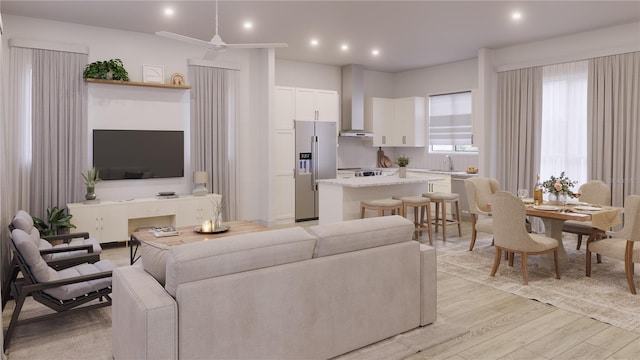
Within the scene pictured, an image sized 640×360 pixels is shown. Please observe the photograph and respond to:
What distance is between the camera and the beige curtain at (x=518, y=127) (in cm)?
684

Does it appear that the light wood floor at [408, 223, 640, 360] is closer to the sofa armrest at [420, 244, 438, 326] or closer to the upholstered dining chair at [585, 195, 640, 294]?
the sofa armrest at [420, 244, 438, 326]

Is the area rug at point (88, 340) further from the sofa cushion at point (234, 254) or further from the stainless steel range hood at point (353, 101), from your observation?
the stainless steel range hood at point (353, 101)

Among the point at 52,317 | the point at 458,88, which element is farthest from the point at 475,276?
the point at 458,88

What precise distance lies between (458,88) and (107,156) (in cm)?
603

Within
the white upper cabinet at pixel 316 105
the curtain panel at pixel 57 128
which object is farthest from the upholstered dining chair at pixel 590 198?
the curtain panel at pixel 57 128

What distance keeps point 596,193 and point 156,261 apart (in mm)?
5008

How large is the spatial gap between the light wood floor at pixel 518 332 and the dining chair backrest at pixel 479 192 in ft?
5.42

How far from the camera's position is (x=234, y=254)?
2.34 metres

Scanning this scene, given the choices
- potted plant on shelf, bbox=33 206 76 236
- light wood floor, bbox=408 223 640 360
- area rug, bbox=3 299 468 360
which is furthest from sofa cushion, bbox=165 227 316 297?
potted plant on shelf, bbox=33 206 76 236

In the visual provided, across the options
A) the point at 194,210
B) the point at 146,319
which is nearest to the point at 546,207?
the point at 146,319

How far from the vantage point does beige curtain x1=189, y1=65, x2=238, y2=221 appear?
6.67 m

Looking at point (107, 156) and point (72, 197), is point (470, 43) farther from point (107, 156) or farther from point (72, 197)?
point (72, 197)

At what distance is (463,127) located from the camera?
326 inches

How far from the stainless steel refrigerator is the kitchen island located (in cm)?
162
